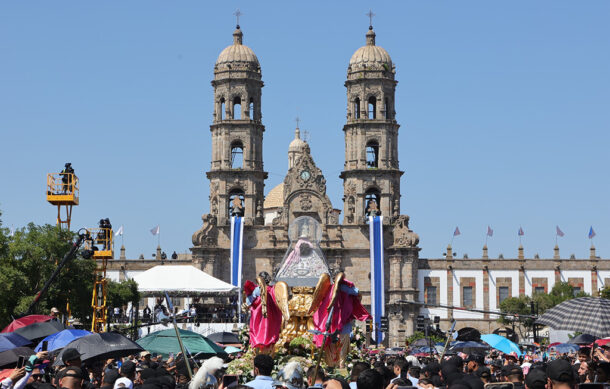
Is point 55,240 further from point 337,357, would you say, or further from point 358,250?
point 358,250

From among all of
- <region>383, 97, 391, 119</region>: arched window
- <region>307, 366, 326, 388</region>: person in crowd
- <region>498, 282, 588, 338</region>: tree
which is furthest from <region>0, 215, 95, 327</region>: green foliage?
<region>498, 282, 588, 338</region>: tree

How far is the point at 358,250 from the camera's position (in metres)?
69.4

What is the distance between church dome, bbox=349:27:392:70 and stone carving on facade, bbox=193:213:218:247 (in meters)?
13.6

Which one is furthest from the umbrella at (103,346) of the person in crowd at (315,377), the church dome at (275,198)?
the church dome at (275,198)

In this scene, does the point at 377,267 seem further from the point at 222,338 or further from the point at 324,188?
the point at 222,338

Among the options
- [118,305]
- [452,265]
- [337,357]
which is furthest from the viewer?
[452,265]

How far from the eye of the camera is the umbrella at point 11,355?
48.8 feet

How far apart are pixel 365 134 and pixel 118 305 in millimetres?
19968

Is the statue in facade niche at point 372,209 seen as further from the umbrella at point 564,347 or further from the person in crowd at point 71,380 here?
the person in crowd at point 71,380

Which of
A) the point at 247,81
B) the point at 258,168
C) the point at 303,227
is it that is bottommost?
the point at 303,227

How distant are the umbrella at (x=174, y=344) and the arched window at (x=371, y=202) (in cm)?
4904

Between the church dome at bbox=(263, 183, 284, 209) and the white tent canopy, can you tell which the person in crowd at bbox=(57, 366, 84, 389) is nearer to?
the white tent canopy

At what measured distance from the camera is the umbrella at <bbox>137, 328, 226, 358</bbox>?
20.2m

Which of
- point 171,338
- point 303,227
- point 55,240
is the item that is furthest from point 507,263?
point 171,338
